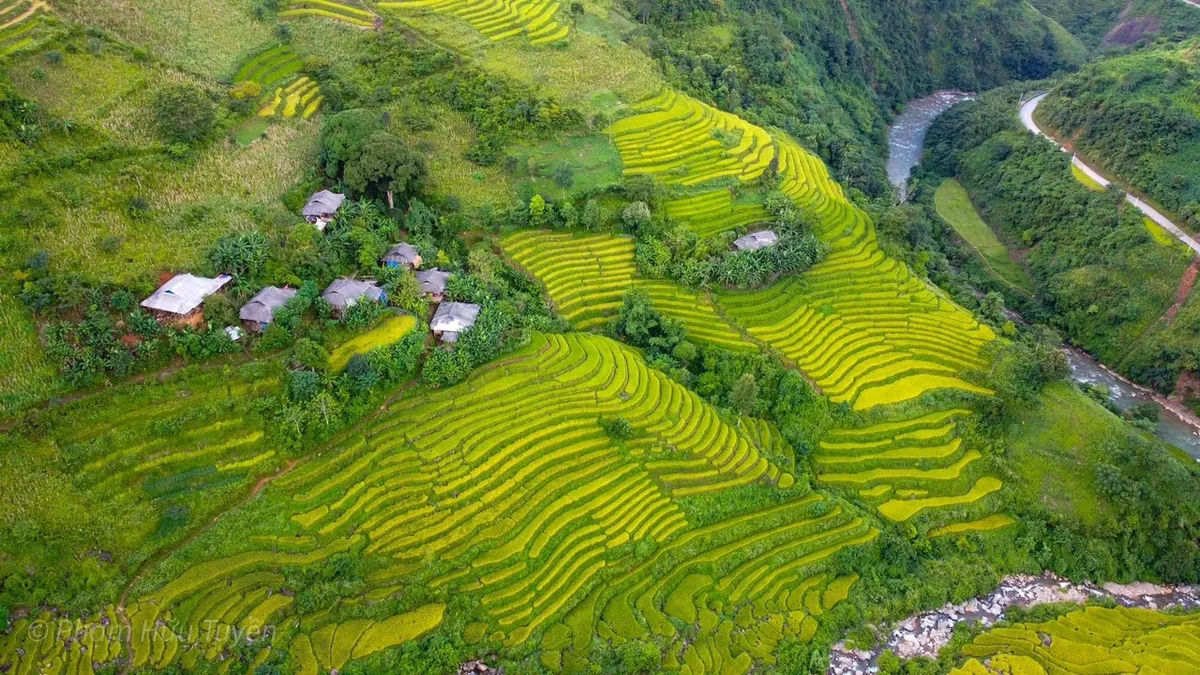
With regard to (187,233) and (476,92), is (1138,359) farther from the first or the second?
(187,233)

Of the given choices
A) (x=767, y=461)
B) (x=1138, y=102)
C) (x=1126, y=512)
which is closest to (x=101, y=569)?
(x=767, y=461)

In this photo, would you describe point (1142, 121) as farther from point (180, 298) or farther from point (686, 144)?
point (180, 298)

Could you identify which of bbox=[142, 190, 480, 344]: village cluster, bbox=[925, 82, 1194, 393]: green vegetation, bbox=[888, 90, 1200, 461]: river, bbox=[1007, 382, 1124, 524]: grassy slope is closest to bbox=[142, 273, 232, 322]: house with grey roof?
bbox=[142, 190, 480, 344]: village cluster

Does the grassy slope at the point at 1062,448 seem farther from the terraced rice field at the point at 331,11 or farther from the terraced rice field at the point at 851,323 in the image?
the terraced rice field at the point at 331,11

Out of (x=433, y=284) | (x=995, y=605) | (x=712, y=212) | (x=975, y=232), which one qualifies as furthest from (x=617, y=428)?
(x=975, y=232)

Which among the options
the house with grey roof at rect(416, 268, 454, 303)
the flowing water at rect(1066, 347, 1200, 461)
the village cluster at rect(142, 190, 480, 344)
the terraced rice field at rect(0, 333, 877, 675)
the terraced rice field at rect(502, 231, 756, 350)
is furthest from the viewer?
the flowing water at rect(1066, 347, 1200, 461)

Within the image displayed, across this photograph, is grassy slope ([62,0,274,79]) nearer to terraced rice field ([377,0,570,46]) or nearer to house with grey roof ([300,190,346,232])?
terraced rice field ([377,0,570,46])
